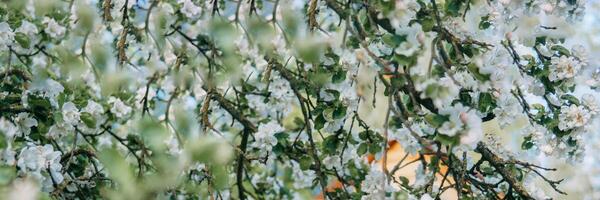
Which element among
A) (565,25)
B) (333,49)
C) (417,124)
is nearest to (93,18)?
(333,49)

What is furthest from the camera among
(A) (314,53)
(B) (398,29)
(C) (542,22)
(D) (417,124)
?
(C) (542,22)

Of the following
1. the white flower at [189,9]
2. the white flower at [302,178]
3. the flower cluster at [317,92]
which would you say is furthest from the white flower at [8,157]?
the white flower at [302,178]

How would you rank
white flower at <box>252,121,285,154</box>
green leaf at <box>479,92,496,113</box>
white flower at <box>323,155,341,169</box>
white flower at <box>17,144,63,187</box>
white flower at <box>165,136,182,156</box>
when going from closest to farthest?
white flower at <box>17,144,63,187</box> → green leaf at <box>479,92,496,113</box> → white flower at <box>252,121,285,154</box> → white flower at <box>323,155,341,169</box> → white flower at <box>165,136,182,156</box>

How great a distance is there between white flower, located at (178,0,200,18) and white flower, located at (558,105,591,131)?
93cm

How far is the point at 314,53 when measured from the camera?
1.64 meters

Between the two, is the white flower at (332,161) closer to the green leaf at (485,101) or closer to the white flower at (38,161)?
the green leaf at (485,101)

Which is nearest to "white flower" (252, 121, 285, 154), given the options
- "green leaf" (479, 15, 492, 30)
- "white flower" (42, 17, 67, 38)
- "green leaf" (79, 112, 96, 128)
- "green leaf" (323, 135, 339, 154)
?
"green leaf" (323, 135, 339, 154)

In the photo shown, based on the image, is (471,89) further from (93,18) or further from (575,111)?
(93,18)

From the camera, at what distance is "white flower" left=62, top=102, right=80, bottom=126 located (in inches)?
62.0

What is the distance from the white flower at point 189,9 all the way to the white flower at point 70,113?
59 cm

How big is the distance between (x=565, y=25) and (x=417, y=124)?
20.5 inches

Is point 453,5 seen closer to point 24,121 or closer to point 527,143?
point 527,143

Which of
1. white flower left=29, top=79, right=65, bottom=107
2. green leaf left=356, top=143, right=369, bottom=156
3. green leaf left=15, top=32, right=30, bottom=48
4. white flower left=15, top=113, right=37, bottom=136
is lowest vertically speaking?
white flower left=15, top=113, right=37, bottom=136

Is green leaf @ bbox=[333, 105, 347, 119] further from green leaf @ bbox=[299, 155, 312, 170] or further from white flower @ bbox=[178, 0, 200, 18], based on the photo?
white flower @ bbox=[178, 0, 200, 18]
